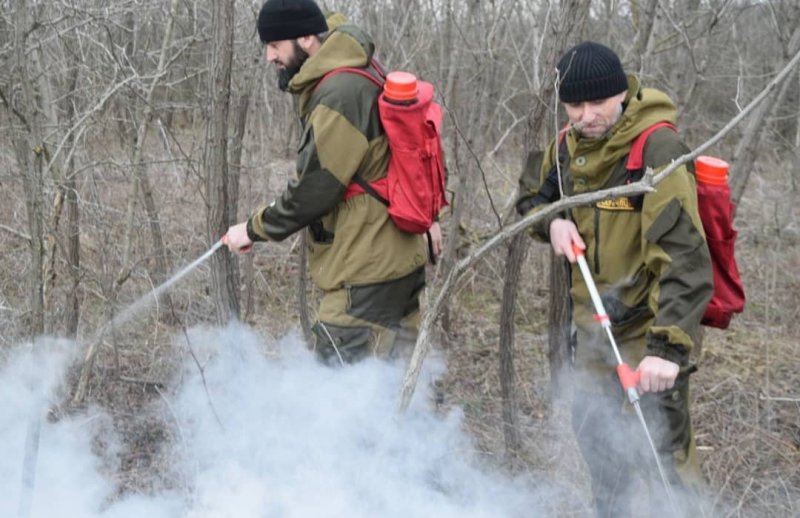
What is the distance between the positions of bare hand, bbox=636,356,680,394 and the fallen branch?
0.61m

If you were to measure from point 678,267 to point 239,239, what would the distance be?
1947 mm

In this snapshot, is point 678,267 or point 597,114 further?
point 597,114

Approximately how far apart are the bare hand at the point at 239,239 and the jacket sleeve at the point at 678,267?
1814 mm

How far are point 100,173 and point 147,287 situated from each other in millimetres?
949

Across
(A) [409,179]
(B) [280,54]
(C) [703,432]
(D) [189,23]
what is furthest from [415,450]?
(D) [189,23]

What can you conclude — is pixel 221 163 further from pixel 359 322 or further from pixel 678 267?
pixel 678 267

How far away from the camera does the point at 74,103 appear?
5.03 meters

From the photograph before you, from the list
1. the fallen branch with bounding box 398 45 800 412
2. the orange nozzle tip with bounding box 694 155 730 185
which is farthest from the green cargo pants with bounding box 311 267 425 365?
the orange nozzle tip with bounding box 694 155 730 185

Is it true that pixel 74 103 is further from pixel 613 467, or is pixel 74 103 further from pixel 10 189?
pixel 613 467

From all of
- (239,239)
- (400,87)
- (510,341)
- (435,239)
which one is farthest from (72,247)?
(510,341)

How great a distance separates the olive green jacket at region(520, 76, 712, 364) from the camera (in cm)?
284

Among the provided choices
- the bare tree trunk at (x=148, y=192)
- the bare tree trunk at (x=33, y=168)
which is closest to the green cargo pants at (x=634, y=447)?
the bare tree trunk at (x=33, y=168)

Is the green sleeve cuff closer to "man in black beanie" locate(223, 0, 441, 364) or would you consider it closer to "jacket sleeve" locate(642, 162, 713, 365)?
"jacket sleeve" locate(642, 162, 713, 365)

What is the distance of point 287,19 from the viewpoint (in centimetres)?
355
